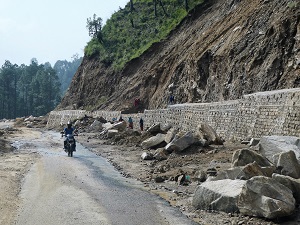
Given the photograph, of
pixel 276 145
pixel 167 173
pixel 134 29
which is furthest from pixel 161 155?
pixel 134 29

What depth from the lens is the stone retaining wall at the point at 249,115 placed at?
14.9 meters

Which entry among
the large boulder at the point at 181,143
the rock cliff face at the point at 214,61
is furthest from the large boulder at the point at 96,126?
the large boulder at the point at 181,143

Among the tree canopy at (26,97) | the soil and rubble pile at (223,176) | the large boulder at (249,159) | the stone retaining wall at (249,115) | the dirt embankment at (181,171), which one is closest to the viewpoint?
the soil and rubble pile at (223,176)

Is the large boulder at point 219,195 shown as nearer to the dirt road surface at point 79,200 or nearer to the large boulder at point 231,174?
the large boulder at point 231,174

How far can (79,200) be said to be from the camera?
1014 cm

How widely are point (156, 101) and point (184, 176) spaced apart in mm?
29391

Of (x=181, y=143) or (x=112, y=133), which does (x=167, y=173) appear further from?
(x=112, y=133)

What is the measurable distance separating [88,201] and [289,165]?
16.9 ft

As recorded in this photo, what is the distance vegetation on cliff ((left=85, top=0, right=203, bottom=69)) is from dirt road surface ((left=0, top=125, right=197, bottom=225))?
38661 millimetres

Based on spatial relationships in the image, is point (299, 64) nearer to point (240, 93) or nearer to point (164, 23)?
point (240, 93)

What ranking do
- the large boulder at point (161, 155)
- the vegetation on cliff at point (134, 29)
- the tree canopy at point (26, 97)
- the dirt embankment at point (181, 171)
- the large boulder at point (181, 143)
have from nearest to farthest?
1. the dirt embankment at point (181, 171)
2. the large boulder at point (161, 155)
3. the large boulder at point (181, 143)
4. the vegetation on cliff at point (134, 29)
5. the tree canopy at point (26, 97)

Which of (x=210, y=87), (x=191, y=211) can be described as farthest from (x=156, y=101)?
(x=191, y=211)

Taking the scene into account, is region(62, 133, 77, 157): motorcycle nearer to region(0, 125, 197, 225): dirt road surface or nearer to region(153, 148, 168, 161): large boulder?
region(0, 125, 197, 225): dirt road surface

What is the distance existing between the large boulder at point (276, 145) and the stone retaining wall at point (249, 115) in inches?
117
